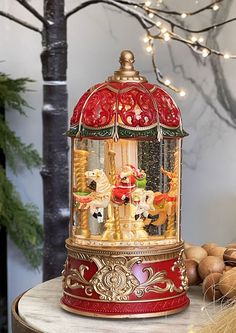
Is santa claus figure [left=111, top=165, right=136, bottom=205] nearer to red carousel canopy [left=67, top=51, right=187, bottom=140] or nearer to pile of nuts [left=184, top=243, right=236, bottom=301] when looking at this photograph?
red carousel canopy [left=67, top=51, right=187, bottom=140]

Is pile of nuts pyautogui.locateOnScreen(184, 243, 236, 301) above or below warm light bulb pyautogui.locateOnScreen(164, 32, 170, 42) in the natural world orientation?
below

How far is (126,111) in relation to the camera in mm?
1450

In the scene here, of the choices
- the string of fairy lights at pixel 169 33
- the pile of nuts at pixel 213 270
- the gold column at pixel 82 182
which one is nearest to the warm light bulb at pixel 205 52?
the string of fairy lights at pixel 169 33

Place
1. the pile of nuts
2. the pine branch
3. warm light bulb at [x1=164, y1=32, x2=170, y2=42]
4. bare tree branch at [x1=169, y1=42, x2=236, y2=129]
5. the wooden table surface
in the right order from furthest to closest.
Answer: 1. the pine branch
2. bare tree branch at [x1=169, y1=42, x2=236, y2=129]
3. warm light bulb at [x1=164, y1=32, x2=170, y2=42]
4. the pile of nuts
5. the wooden table surface

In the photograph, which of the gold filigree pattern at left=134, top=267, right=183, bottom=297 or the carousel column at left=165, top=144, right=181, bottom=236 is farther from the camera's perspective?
the carousel column at left=165, top=144, right=181, bottom=236

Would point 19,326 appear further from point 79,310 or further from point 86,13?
point 86,13

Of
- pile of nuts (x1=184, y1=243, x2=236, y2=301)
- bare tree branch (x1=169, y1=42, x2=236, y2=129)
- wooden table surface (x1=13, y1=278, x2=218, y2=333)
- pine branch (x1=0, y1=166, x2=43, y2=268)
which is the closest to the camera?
wooden table surface (x1=13, y1=278, x2=218, y2=333)

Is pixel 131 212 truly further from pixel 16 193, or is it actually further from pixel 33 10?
pixel 33 10

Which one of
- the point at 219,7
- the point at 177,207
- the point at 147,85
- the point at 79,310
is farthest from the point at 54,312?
the point at 219,7

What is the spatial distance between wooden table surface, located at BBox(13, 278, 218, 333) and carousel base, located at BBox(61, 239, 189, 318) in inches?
0.7

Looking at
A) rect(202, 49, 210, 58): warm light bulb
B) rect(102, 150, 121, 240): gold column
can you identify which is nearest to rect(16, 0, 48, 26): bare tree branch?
rect(202, 49, 210, 58): warm light bulb

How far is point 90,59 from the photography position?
256 centimetres

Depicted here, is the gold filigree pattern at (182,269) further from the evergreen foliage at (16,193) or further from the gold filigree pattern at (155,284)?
the evergreen foliage at (16,193)

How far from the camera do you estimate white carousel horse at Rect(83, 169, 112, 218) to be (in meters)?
1.47
